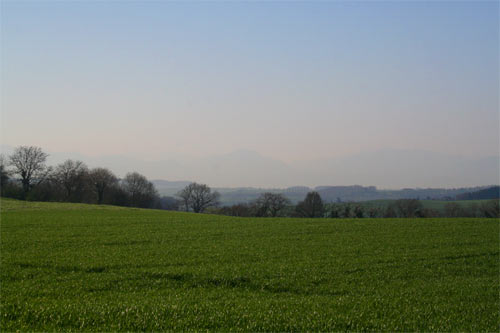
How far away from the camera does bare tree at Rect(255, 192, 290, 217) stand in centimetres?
12880

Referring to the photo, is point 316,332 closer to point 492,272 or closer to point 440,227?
point 492,272

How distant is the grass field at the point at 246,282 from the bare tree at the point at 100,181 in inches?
3398

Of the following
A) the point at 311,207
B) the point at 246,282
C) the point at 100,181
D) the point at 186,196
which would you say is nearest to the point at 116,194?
the point at 100,181

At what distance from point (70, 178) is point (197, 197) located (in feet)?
157

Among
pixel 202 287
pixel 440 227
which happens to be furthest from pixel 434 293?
pixel 440 227

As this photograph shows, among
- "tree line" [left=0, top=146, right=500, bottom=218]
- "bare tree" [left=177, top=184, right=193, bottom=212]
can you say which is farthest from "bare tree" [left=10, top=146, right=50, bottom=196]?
"bare tree" [left=177, top=184, right=193, bottom=212]

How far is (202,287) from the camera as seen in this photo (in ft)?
56.5

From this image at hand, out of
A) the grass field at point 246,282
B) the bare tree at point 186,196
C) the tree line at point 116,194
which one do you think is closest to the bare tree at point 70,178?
the tree line at point 116,194

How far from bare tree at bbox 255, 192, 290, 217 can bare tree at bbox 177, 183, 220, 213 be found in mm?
22141

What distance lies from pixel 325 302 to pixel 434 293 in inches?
209

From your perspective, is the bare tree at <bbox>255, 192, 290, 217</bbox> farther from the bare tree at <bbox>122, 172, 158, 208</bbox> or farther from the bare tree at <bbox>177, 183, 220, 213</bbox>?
the bare tree at <bbox>122, 172, 158, 208</bbox>

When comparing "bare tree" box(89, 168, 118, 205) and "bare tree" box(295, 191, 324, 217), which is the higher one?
"bare tree" box(89, 168, 118, 205)

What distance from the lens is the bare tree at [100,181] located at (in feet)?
385

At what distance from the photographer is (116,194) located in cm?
11738
